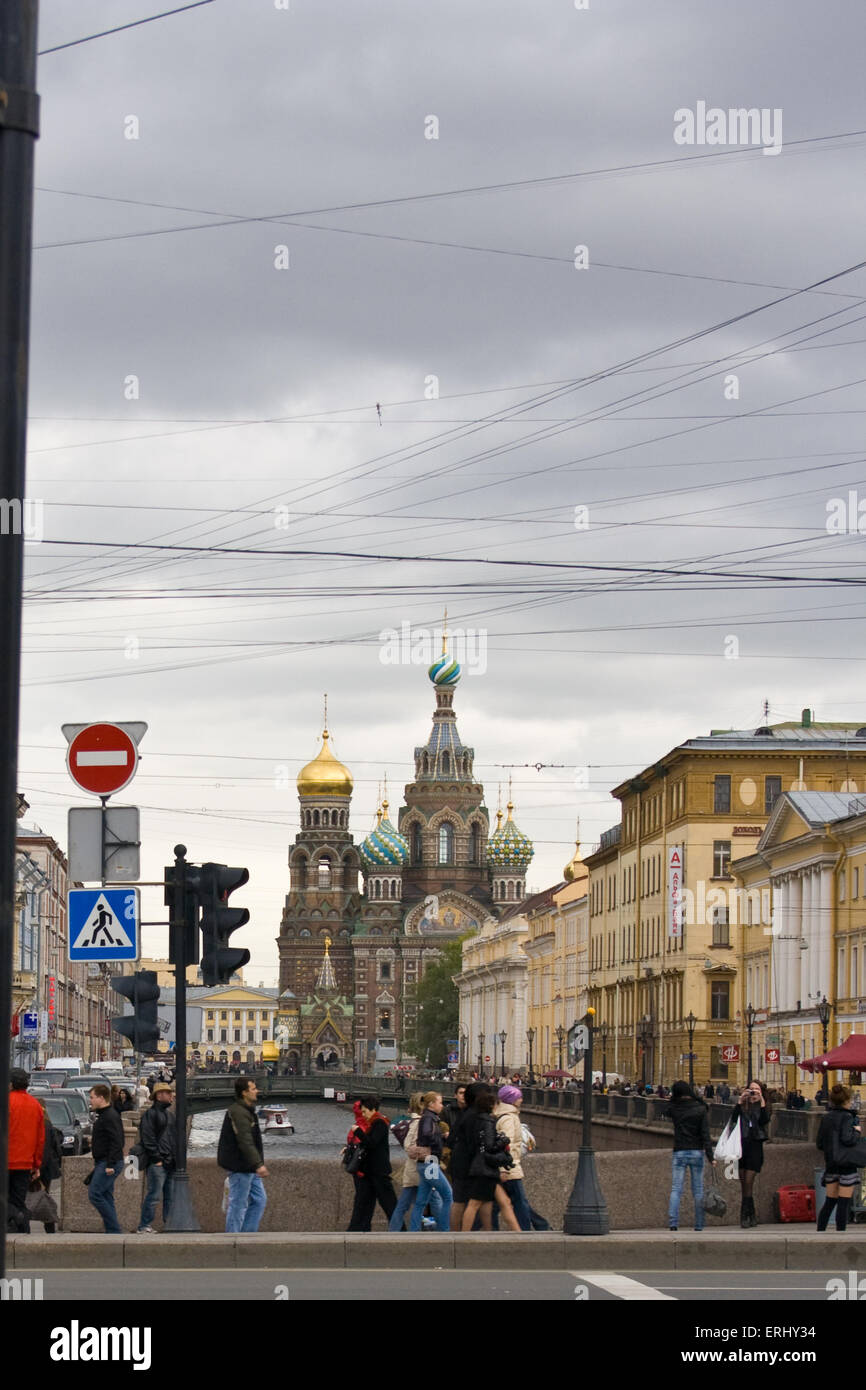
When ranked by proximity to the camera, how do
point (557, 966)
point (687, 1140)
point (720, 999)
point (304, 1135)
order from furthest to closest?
point (557, 966)
point (304, 1135)
point (720, 999)
point (687, 1140)

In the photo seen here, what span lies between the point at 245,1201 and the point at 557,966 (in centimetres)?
12544

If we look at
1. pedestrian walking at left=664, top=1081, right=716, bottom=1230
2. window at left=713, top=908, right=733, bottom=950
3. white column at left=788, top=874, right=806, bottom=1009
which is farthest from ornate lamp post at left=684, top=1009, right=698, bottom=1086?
pedestrian walking at left=664, top=1081, right=716, bottom=1230

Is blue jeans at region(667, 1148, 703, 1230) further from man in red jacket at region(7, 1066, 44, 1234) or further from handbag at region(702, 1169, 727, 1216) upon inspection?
man in red jacket at region(7, 1066, 44, 1234)

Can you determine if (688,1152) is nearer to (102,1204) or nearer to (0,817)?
Result: (102,1204)

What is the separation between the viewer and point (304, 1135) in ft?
453

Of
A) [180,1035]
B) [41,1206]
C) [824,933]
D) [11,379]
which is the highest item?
[11,379]

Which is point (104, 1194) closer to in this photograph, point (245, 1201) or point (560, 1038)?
point (245, 1201)

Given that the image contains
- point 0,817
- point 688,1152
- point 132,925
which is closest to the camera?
point 0,817

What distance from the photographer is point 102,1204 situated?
67.5 ft

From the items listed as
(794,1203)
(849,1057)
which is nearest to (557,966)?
(849,1057)

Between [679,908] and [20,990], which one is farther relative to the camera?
[679,908]

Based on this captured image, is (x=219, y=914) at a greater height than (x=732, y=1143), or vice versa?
(x=219, y=914)
